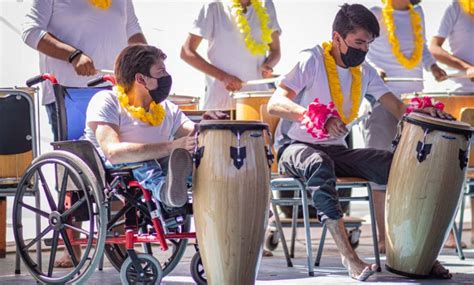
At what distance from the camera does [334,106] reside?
574 centimetres

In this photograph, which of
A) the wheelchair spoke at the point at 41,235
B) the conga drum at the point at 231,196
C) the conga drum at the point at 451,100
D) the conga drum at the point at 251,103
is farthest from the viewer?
the conga drum at the point at 451,100

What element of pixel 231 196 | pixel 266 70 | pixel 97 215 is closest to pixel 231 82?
pixel 266 70

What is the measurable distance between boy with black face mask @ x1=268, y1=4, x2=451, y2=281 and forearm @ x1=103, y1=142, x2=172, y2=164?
2.80 ft

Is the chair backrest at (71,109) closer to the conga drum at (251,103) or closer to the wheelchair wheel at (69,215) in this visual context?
the wheelchair wheel at (69,215)

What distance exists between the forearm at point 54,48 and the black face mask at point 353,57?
1302 mm

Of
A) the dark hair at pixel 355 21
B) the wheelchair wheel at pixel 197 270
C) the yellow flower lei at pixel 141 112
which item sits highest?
the dark hair at pixel 355 21

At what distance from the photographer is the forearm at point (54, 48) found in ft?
19.6

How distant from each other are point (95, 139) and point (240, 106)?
1.46 m

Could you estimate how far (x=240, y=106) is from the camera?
6.67 metres

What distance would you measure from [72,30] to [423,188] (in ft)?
6.29

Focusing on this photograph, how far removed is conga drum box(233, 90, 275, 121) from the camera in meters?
6.59

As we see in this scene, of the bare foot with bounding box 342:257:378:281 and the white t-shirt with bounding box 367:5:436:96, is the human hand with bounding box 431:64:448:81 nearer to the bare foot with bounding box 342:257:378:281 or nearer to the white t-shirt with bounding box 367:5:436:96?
the white t-shirt with bounding box 367:5:436:96

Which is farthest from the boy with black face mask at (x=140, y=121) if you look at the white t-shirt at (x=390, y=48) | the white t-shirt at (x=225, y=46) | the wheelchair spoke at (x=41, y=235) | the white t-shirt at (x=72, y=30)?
the white t-shirt at (x=390, y=48)

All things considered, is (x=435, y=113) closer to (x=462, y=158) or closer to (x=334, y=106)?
(x=462, y=158)
